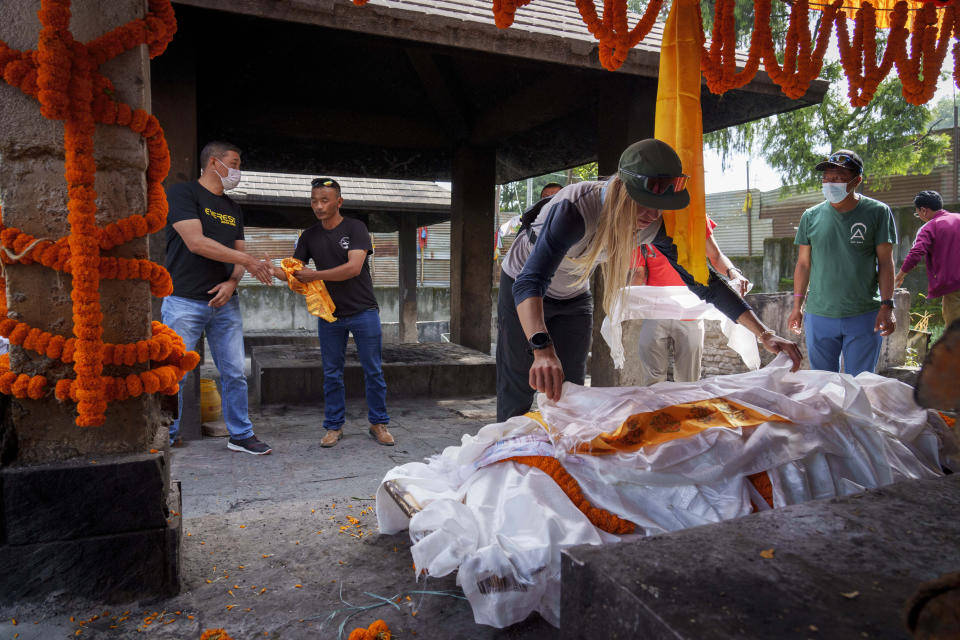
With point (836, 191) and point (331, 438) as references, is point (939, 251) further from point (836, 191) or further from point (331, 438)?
point (331, 438)

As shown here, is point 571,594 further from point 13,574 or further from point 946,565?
point 13,574

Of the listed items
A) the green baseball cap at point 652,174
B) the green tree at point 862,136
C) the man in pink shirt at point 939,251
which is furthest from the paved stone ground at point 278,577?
the green tree at point 862,136

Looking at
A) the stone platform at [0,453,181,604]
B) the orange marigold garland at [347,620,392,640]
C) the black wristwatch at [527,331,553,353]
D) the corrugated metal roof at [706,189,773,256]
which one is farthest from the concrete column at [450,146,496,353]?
the corrugated metal roof at [706,189,773,256]

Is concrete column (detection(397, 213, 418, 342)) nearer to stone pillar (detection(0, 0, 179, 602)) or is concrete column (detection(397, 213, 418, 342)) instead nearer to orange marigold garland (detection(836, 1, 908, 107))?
orange marigold garland (detection(836, 1, 908, 107))

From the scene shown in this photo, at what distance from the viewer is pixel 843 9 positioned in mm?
4203

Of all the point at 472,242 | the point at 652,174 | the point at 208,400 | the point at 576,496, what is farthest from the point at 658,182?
the point at 472,242

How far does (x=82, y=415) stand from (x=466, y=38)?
12.1 ft

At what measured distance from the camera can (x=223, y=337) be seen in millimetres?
4246

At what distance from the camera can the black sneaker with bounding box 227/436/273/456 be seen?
4.34 meters

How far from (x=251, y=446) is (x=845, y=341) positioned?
4.29 meters

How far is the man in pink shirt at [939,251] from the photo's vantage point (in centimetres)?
568

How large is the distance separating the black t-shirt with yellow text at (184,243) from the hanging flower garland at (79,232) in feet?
6.30

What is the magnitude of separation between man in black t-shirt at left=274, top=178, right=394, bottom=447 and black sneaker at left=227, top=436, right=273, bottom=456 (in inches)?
16.7

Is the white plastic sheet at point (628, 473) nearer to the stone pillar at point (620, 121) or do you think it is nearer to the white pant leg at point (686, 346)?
the white pant leg at point (686, 346)
